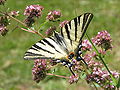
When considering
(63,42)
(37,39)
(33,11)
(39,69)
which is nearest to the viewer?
(63,42)

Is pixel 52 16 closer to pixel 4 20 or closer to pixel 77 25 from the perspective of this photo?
pixel 4 20

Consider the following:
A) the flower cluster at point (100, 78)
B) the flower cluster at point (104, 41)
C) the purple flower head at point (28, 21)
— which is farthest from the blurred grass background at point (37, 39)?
the flower cluster at point (100, 78)

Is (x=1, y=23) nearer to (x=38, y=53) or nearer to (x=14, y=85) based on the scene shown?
(x=38, y=53)

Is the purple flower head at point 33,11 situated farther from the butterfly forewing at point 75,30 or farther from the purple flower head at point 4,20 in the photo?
the butterfly forewing at point 75,30

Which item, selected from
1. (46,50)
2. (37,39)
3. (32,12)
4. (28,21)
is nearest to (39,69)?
(46,50)

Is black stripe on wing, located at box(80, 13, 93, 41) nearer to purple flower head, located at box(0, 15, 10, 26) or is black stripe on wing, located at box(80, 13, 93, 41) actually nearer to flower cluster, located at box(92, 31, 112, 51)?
flower cluster, located at box(92, 31, 112, 51)

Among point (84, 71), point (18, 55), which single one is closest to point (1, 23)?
point (84, 71)
